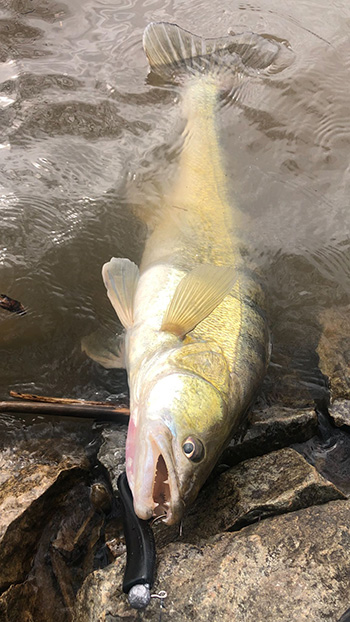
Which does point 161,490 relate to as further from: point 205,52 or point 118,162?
point 205,52

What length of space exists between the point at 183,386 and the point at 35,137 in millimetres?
3447

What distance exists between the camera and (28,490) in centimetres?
296

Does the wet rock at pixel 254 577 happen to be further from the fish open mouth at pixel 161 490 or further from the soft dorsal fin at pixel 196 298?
the soft dorsal fin at pixel 196 298

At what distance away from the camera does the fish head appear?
8.62 feet

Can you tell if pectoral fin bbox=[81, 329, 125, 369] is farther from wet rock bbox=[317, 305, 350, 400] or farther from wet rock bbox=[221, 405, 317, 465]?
wet rock bbox=[317, 305, 350, 400]

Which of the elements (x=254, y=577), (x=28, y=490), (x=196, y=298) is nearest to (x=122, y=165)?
(x=196, y=298)

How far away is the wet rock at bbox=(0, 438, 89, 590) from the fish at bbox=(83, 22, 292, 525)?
57 centimetres

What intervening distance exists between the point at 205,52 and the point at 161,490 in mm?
5286

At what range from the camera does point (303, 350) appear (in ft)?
13.7

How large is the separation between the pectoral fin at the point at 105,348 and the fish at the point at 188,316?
0.04 ft

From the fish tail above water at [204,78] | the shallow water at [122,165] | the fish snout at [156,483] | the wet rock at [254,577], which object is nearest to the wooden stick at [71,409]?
the shallow water at [122,165]

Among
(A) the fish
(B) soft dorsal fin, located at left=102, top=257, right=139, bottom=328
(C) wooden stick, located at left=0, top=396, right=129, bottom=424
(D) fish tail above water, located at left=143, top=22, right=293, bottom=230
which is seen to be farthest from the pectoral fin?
(D) fish tail above water, located at left=143, top=22, right=293, bottom=230

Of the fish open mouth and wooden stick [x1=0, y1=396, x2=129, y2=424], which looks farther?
wooden stick [x1=0, y1=396, x2=129, y2=424]

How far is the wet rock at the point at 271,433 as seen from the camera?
337 centimetres
